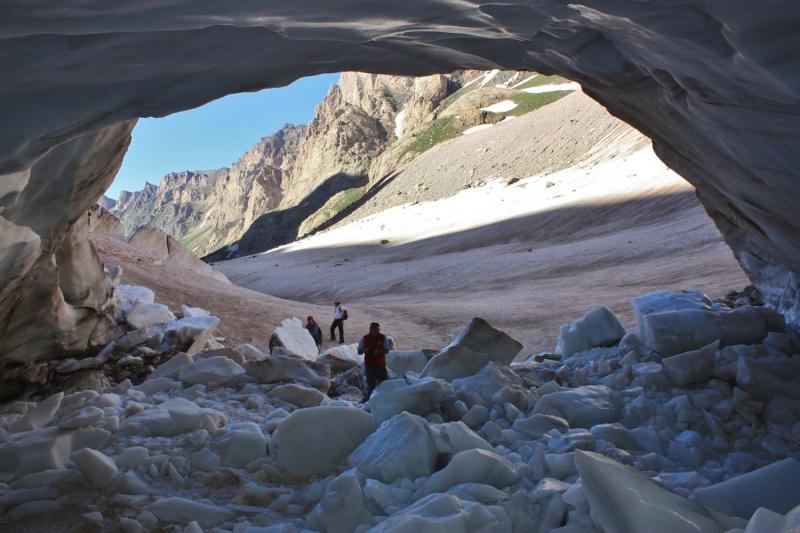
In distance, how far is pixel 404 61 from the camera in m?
4.27

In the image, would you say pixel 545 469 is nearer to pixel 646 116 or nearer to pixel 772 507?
pixel 772 507

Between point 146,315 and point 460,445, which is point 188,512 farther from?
point 146,315

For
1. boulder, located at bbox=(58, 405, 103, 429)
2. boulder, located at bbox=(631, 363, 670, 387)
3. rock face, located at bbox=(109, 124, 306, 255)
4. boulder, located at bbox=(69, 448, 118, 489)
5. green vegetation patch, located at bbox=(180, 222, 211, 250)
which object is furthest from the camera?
green vegetation patch, located at bbox=(180, 222, 211, 250)

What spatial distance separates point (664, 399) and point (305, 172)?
276ft

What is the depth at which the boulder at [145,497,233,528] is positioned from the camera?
3.44 m

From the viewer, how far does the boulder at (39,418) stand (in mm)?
4736

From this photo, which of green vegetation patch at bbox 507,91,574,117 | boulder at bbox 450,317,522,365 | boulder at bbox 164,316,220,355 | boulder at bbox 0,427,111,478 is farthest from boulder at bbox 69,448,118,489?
green vegetation patch at bbox 507,91,574,117

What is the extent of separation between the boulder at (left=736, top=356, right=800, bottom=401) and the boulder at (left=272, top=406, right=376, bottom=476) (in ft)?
8.53

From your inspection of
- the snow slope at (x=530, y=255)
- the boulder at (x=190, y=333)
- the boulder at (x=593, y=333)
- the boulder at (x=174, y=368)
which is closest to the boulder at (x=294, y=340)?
the boulder at (x=190, y=333)

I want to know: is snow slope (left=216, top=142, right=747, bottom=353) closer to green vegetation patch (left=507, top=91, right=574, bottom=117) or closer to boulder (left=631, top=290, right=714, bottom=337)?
boulder (left=631, top=290, right=714, bottom=337)

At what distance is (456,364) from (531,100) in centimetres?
6680

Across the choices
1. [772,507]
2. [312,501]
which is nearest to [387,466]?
[312,501]

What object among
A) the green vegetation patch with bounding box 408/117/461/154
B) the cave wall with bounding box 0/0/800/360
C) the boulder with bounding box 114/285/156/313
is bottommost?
the boulder with bounding box 114/285/156/313

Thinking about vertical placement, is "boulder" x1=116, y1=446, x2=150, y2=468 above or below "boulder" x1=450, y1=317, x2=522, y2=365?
above
